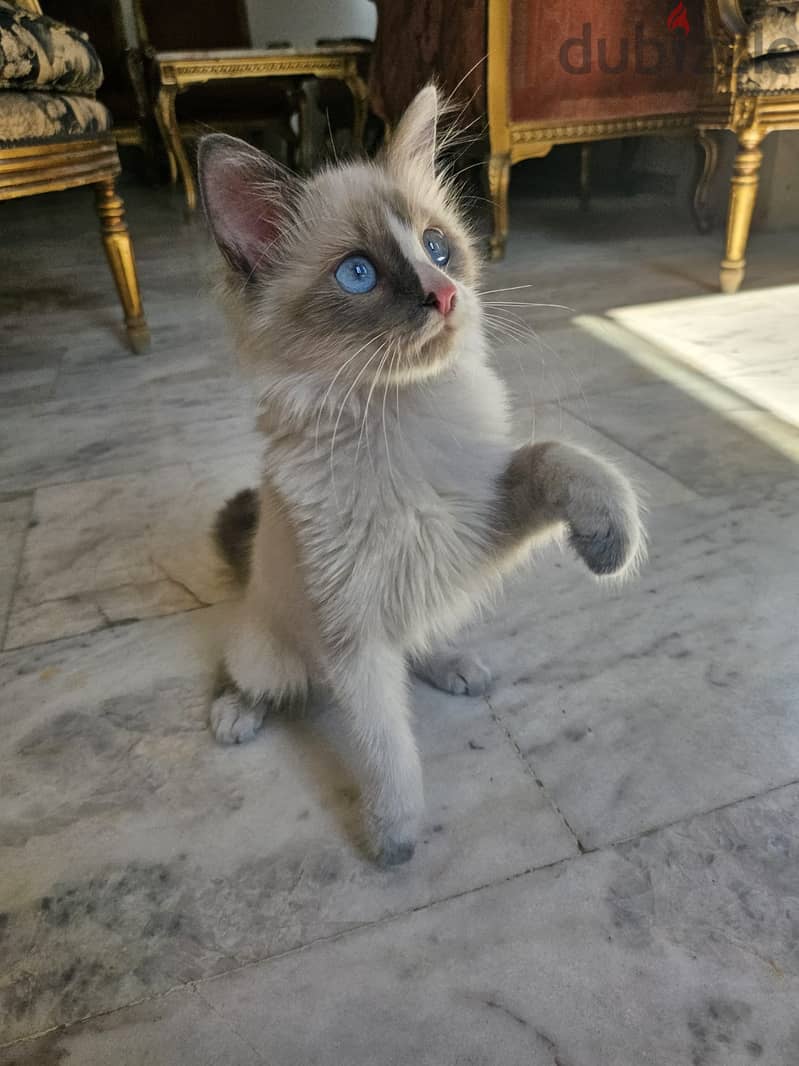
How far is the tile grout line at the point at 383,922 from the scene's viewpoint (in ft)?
2.49

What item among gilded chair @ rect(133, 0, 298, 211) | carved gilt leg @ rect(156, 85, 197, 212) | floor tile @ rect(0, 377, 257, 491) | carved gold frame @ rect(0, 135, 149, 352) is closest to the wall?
gilded chair @ rect(133, 0, 298, 211)

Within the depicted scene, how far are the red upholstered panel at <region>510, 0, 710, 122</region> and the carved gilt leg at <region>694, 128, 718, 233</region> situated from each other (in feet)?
0.90

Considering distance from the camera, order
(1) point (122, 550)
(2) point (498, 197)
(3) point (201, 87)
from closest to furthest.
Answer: (1) point (122, 550)
(2) point (498, 197)
(3) point (201, 87)

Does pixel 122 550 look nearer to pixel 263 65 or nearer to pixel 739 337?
pixel 739 337

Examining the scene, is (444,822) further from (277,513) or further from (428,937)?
(277,513)

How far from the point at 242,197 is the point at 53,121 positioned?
150 cm

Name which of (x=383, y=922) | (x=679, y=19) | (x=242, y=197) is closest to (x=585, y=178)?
(x=679, y=19)

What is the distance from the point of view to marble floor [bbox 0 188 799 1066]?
0.73 metres

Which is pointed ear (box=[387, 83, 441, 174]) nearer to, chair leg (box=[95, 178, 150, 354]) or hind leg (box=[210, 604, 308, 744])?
→ hind leg (box=[210, 604, 308, 744])

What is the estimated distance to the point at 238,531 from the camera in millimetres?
1240

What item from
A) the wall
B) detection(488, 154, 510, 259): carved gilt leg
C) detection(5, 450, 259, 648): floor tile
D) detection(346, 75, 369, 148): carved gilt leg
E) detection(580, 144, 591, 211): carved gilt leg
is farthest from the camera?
the wall

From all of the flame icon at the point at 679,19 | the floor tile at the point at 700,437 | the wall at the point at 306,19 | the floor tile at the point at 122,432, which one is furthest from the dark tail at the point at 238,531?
the wall at the point at 306,19

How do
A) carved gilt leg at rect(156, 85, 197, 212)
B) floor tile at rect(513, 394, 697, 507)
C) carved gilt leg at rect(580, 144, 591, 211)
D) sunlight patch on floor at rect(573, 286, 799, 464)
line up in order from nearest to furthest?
floor tile at rect(513, 394, 697, 507) → sunlight patch on floor at rect(573, 286, 799, 464) → carved gilt leg at rect(580, 144, 591, 211) → carved gilt leg at rect(156, 85, 197, 212)

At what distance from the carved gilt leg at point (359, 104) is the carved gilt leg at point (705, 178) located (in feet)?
6.76
